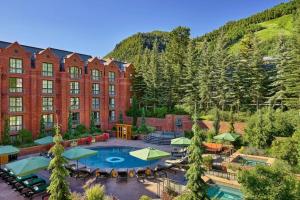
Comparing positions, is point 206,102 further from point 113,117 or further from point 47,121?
point 47,121

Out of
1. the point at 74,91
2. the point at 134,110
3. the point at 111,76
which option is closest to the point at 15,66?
the point at 74,91

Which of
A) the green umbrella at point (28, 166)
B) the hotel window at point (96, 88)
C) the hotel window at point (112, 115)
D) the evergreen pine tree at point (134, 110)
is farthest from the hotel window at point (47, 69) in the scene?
the green umbrella at point (28, 166)

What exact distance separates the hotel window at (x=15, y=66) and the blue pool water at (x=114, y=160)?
502 inches

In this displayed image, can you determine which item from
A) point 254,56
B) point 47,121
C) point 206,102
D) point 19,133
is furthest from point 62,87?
point 254,56

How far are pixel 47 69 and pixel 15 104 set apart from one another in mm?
5730

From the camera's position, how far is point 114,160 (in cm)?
2283

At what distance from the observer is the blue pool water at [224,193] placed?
512 inches

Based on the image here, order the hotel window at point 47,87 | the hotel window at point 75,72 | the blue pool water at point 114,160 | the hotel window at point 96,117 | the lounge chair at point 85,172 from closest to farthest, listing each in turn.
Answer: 1. the lounge chair at point 85,172
2. the blue pool water at point 114,160
3. the hotel window at point 47,87
4. the hotel window at point 75,72
5. the hotel window at point 96,117

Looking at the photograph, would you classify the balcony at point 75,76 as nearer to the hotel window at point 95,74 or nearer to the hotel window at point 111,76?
the hotel window at point 95,74

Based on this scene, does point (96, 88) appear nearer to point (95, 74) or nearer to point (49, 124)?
point (95, 74)

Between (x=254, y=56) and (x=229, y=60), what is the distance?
3.50 meters

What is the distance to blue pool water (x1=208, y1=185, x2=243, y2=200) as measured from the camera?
13.0 metres

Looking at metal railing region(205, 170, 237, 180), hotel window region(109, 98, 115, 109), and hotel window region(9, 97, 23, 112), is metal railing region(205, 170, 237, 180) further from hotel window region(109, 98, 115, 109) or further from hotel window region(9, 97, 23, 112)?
hotel window region(109, 98, 115, 109)

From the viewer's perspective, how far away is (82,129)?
31.8 m
